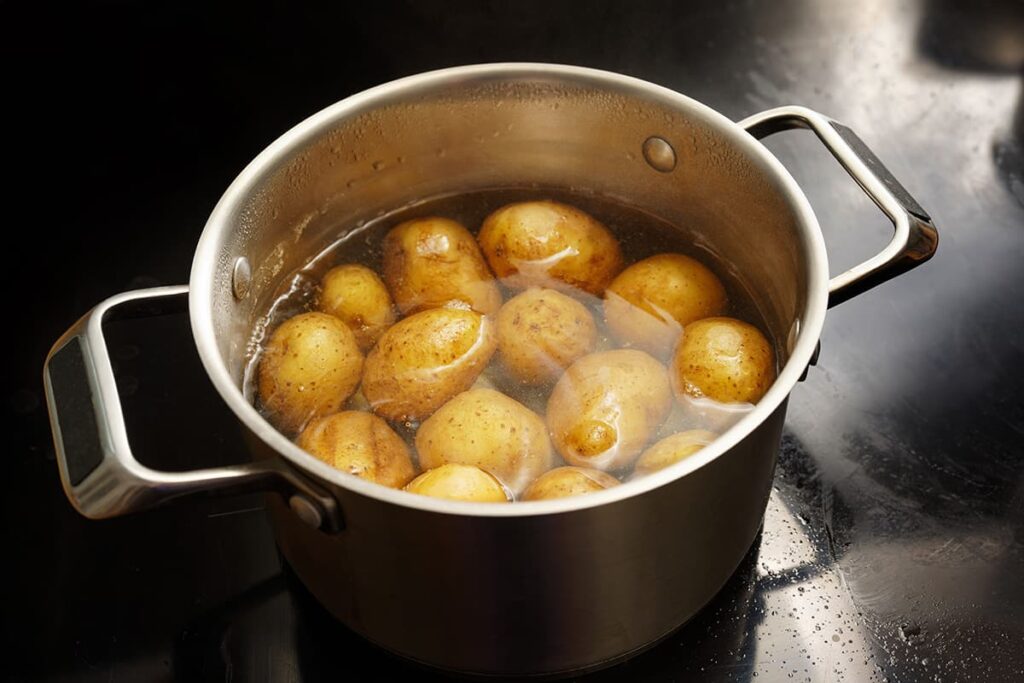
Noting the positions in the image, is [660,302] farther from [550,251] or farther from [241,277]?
[241,277]

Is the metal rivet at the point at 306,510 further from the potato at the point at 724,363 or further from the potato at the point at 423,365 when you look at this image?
the potato at the point at 724,363

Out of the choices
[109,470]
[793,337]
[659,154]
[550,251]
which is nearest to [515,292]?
[550,251]

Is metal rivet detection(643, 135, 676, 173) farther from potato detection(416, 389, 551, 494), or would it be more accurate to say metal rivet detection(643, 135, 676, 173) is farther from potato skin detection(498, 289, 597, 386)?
potato detection(416, 389, 551, 494)

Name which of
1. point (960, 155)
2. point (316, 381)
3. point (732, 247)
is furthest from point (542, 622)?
point (960, 155)

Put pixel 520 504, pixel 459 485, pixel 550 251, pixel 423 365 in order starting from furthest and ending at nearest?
pixel 550 251 → pixel 423 365 → pixel 459 485 → pixel 520 504

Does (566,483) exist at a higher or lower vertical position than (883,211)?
lower

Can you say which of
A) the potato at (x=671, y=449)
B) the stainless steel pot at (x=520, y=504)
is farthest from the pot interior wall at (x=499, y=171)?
the potato at (x=671, y=449)
